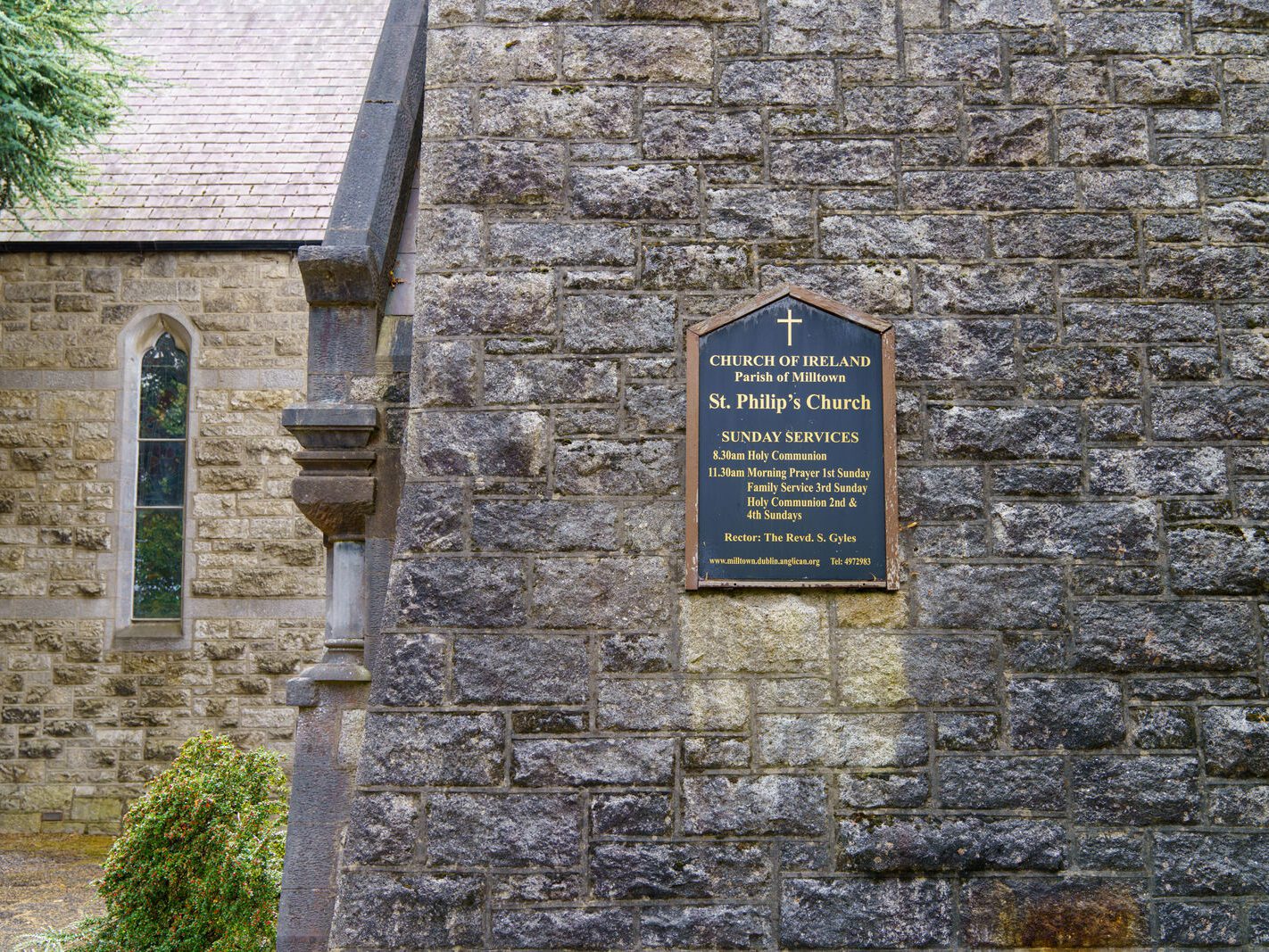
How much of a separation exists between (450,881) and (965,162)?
3428 mm

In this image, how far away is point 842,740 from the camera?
403cm

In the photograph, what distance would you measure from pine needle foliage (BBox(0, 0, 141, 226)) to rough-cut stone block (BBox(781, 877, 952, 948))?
879 cm

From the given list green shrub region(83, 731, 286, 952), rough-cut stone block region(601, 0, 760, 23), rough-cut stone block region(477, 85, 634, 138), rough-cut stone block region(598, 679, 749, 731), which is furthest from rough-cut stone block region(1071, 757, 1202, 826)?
green shrub region(83, 731, 286, 952)

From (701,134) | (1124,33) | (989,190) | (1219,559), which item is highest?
(1124,33)

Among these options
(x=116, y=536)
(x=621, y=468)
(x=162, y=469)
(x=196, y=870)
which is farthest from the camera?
(x=162, y=469)

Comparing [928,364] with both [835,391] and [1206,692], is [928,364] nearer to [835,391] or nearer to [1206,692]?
[835,391]

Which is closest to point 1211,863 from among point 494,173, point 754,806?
point 754,806

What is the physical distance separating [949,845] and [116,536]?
340 inches

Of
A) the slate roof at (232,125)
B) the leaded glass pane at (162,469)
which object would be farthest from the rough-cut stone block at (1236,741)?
the leaded glass pane at (162,469)

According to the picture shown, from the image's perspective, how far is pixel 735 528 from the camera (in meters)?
4.12

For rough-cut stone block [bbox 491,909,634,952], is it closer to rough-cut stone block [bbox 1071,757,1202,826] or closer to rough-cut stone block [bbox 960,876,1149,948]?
rough-cut stone block [bbox 960,876,1149,948]

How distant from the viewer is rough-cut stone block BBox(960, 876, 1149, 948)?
12.8 feet

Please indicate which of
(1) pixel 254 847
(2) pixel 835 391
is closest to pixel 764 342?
(2) pixel 835 391

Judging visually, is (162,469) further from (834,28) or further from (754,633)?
(834,28)
